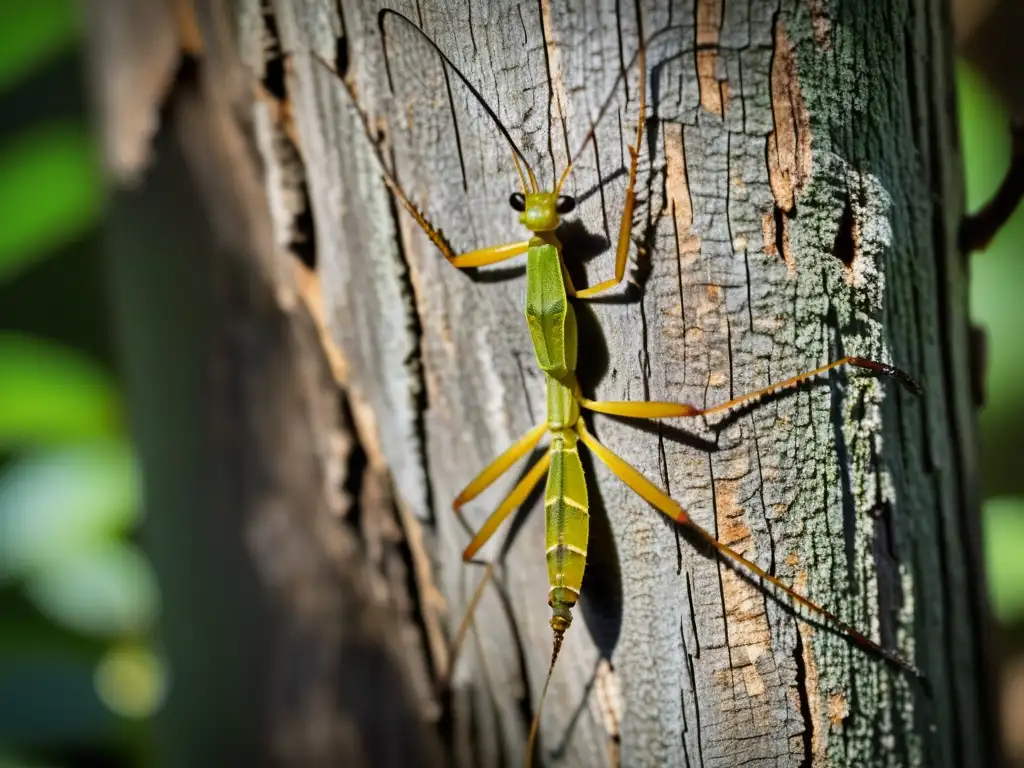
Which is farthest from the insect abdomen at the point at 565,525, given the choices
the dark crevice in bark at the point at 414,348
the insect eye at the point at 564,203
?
the insect eye at the point at 564,203

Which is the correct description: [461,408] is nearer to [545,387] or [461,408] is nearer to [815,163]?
[545,387]

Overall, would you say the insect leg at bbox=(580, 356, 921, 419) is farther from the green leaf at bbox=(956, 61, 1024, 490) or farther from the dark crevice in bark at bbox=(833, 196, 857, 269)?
the green leaf at bbox=(956, 61, 1024, 490)

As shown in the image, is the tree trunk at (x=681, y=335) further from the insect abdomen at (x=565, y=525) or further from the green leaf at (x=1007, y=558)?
the green leaf at (x=1007, y=558)

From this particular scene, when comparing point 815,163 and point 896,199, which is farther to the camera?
point 896,199

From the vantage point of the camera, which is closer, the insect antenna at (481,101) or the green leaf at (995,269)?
the insect antenna at (481,101)

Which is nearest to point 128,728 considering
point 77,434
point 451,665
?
point 77,434

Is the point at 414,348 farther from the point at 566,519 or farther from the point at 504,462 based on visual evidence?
the point at 566,519
